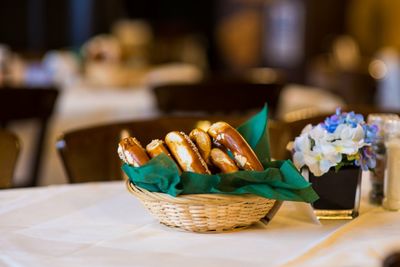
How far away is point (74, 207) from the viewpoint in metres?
1.46

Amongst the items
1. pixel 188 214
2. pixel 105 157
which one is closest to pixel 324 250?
pixel 188 214

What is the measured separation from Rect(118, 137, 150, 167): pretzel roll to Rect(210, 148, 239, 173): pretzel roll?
0.38 feet

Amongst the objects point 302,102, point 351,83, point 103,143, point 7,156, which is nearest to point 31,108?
point 103,143

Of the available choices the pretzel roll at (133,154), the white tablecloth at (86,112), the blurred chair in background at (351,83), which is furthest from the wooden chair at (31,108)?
the blurred chair in background at (351,83)

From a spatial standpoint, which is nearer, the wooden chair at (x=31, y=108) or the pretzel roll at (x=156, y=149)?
the pretzel roll at (x=156, y=149)

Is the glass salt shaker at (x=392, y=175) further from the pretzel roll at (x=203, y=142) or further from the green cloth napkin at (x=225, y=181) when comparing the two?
the pretzel roll at (x=203, y=142)

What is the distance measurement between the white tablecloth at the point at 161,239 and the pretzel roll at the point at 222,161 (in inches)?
4.3

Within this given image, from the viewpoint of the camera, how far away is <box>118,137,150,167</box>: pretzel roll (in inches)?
49.5

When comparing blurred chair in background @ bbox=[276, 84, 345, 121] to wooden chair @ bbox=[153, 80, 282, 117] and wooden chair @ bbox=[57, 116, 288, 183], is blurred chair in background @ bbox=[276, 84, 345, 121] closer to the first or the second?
wooden chair @ bbox=[153, 80, 282, 117]

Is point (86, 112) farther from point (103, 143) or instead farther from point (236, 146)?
point (236, 146)

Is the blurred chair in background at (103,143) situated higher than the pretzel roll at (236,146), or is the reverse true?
the pretzel roll at (236,146)

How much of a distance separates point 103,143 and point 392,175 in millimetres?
770

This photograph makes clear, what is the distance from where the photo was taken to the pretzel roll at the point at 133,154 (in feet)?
4.13

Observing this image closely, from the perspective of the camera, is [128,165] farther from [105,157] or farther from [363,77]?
[363,77]
